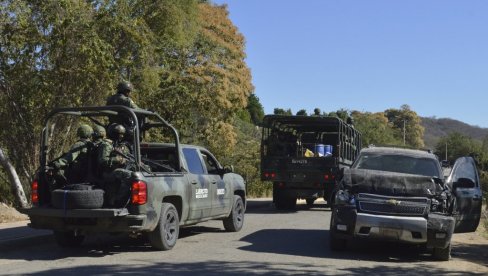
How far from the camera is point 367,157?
11258 millimetres

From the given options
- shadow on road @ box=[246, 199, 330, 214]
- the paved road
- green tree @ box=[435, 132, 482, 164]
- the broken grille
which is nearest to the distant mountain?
green tree @ box=[435, 132, 482, 164]

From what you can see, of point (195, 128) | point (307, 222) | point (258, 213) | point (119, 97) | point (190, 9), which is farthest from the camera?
point (195, 128)

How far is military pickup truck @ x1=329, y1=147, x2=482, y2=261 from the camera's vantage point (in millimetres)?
9227

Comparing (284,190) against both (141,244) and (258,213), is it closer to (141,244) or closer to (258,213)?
(258,213)

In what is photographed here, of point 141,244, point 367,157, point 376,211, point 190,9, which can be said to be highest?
point 190,9

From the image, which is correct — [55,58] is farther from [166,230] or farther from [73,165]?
[166,230]

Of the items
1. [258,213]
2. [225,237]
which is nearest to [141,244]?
[225,237]

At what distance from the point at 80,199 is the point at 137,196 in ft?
2.68

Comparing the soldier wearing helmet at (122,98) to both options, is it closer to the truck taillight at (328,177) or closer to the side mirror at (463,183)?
the side mirror at (463,183)

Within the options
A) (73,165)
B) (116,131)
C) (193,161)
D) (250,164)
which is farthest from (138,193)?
(250,164)

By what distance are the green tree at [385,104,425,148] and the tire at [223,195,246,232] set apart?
94.1 metres

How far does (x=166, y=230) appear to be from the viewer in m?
9.61

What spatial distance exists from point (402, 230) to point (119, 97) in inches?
199

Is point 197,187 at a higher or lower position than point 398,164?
lower
